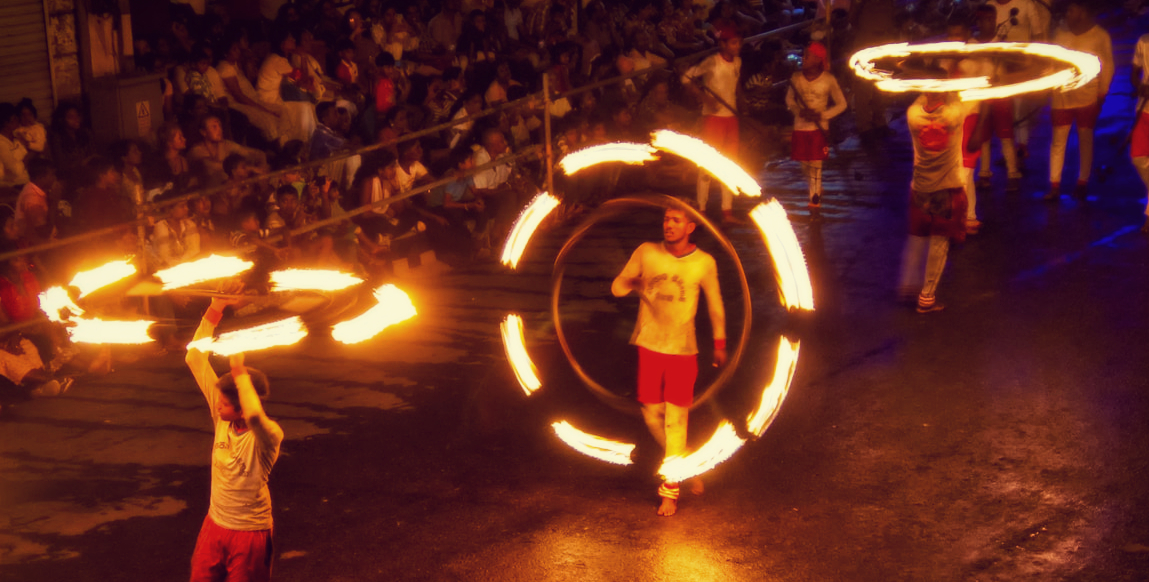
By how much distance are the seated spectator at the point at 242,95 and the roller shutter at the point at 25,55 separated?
1.83 m

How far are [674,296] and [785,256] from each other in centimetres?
96

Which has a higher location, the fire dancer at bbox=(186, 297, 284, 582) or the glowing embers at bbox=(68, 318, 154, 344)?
the glowing embers at bbox=(68, 318, 154, 344)

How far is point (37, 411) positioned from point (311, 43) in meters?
6.45

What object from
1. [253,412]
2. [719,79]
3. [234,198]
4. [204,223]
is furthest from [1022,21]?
[253,412]

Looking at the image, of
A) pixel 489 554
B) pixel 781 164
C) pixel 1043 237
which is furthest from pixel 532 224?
pixel 781 164

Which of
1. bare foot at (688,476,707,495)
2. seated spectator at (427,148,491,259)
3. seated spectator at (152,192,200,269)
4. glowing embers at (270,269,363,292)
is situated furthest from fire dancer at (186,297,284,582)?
seated spectator at (427,148,491,259)

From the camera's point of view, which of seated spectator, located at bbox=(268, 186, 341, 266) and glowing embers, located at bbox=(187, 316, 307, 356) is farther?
seated spectator, located at bbox=(268, 186, 341, 266)

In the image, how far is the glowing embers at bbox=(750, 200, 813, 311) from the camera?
28.3 feet

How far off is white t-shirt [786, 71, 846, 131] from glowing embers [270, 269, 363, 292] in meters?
7.47

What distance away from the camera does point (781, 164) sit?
59.2 feet

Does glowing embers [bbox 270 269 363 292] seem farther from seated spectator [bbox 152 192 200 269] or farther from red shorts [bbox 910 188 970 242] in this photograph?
red shorts [bbox 910 188 970 242]

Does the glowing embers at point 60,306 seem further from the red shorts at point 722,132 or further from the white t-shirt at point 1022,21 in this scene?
the white t-shirt at point 1022,21

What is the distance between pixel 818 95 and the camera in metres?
14.3

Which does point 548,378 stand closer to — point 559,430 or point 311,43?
point 559,430
